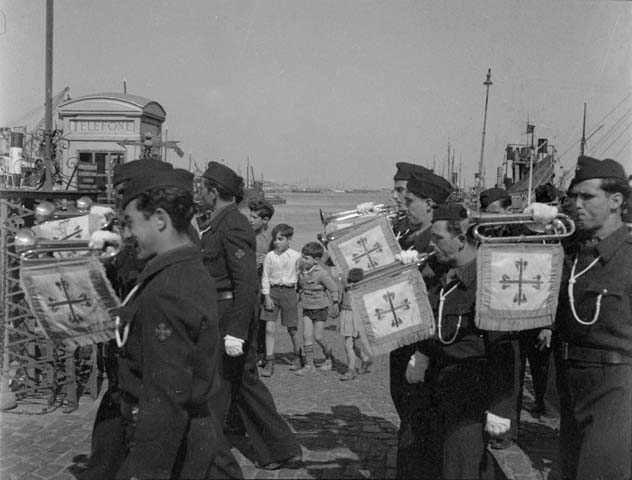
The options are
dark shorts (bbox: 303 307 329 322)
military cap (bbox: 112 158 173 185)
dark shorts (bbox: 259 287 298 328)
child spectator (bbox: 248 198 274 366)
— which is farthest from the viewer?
child spectator (bbox: 248 198 274 366)

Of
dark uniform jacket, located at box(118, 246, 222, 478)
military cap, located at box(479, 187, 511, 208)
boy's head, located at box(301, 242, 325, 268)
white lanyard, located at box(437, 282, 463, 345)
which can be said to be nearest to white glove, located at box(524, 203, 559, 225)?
white lanyard, located at box(437, 282, 463, 345)

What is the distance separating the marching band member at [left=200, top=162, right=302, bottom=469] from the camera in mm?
4891

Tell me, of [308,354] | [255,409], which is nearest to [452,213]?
[255,409]

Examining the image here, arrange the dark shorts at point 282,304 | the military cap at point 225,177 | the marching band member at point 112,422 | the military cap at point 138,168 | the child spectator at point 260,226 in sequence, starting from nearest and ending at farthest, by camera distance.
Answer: the military cap at point 138,168, the marching band member at point 112,422, the military cap at point 225,177, the dark shorts at point 282,304, the child spectator at point 260,226

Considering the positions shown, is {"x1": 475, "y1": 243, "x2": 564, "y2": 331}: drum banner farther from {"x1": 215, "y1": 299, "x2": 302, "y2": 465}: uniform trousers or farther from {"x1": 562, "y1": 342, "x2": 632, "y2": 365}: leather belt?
{"x1": 215, "y1": 299, "x2": 302, "y2": 465}: uniform trousers

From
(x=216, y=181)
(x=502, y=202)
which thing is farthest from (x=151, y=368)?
(x=502, y=202)

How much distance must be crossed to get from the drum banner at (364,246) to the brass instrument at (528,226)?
21.2 inches

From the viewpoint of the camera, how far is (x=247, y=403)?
16.5ft

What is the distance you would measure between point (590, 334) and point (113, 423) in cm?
295

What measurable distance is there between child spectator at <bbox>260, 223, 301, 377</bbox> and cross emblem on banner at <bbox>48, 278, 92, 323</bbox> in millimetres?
4847

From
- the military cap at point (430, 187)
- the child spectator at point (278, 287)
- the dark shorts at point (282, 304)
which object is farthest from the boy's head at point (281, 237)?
the military cap at point (430, 187)

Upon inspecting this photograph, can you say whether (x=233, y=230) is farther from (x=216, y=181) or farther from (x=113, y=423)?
(x=113, y=423)

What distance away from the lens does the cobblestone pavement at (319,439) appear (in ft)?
16.2

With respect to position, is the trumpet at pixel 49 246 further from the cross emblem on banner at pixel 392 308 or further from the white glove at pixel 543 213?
the white glove at pixel 543 213
